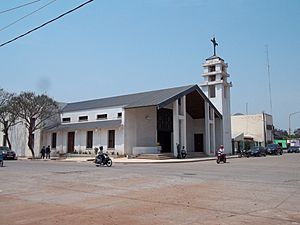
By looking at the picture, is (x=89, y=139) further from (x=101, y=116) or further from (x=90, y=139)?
(x=101, y=116)

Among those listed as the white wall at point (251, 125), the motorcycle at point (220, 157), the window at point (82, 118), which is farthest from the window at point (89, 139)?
the white wall at point (251, 125)

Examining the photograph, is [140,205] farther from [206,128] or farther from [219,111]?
[219,111]

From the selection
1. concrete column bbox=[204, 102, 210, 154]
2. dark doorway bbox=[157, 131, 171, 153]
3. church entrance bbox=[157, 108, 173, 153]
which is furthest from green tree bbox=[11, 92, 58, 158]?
concrete column bbox=[204, 102, 210, 154]

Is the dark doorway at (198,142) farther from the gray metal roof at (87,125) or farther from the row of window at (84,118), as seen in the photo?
the gray metal roof at (87,125)

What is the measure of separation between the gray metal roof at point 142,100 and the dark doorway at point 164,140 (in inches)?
197

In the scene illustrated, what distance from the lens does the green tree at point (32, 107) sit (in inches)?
1630

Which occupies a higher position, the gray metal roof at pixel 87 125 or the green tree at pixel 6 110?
the green tree at pixel 6 110

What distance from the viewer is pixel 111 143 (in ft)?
133

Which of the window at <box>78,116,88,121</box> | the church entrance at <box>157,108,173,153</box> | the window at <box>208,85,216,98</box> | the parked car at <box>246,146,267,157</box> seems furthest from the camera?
the window at <box>208,85,216,98</box>

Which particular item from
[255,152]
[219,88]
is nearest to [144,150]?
[219,88]

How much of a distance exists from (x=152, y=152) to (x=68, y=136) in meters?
13.0

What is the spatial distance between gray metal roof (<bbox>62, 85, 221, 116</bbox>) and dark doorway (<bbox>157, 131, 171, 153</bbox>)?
5.01 metres

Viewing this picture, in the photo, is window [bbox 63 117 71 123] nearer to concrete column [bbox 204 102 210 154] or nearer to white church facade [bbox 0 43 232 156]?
white church facade [bbox 0 43 232 156]

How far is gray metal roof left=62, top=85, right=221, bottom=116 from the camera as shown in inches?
1474
